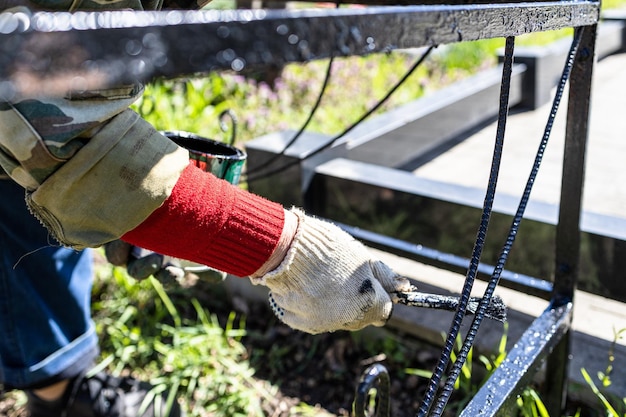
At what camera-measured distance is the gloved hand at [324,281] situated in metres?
1.08

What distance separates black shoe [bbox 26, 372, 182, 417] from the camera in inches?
78.5

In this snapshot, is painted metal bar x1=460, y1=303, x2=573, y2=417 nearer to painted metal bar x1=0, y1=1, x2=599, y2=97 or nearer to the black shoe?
painted metal bar x1=0, y1=1, x2=599, y2=97

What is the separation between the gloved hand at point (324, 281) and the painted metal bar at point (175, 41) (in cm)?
41

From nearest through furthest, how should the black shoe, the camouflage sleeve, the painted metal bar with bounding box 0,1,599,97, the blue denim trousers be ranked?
the painted metal bar with bounding box 0,1,599,97 < the camouflage sleeve < the blue denim trousers < the black shoe

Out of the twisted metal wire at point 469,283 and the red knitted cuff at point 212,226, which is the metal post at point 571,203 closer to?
the twisted metal wire at point 469,283

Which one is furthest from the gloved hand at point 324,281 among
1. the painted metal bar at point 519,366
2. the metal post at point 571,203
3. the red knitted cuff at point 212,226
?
the metal post at point 571,203

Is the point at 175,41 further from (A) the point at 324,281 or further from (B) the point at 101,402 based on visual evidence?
(B) the point at 101,402

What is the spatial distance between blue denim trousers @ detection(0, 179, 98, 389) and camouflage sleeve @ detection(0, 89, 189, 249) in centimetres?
76

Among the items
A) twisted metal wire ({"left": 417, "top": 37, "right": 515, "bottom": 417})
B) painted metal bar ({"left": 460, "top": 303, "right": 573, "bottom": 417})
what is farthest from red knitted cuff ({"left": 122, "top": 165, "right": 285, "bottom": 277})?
painted metal bar ({"left": 460, "top": 303, "right": 573, "bottom": 417})

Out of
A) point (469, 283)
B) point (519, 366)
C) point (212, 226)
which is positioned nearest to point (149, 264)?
point (212, 226)

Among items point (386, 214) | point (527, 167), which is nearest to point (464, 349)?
point (386, 214)

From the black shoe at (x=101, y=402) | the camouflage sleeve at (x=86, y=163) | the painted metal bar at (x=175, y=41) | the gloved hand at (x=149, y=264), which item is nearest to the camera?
the painted metal bar at (x=175, y=41)

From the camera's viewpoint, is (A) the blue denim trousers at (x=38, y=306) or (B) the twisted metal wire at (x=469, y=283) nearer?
(B) the twisted metal wire at (x=469, y=283)

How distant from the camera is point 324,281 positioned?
1.09 metres
